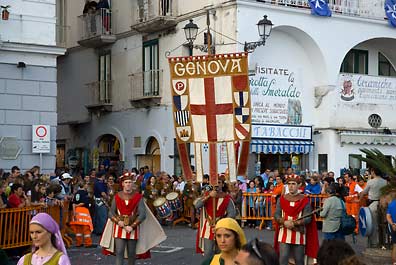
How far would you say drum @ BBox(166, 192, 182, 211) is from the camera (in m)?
22.9

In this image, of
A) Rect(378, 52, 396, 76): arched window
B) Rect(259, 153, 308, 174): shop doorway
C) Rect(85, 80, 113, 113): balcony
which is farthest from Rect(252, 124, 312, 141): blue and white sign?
Rect(85, 80, 113, 113): balcony

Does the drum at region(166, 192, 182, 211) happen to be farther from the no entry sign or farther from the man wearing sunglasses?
the man wearing sunglasses

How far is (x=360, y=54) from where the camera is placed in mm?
31359

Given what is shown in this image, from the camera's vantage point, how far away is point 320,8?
92.2 feet

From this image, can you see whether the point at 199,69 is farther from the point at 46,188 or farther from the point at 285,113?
the point at 285,113

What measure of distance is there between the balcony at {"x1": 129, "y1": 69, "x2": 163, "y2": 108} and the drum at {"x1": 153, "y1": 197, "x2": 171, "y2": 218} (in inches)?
293

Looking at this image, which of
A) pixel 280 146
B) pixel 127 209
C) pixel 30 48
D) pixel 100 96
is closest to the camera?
pixel 127 209

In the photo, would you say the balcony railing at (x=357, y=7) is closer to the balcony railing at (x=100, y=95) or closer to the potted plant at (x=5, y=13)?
the balcony railing at (x=100, y=95)

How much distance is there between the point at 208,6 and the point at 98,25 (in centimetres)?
730

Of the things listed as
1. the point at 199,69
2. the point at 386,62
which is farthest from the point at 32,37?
the point at 386,62

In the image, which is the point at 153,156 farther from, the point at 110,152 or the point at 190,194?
the point at 190,194

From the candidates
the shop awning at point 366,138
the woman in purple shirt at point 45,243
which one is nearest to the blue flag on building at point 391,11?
the shop awning at point 366,138

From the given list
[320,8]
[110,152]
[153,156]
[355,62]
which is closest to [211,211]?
[320,8]

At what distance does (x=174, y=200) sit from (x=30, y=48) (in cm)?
612
